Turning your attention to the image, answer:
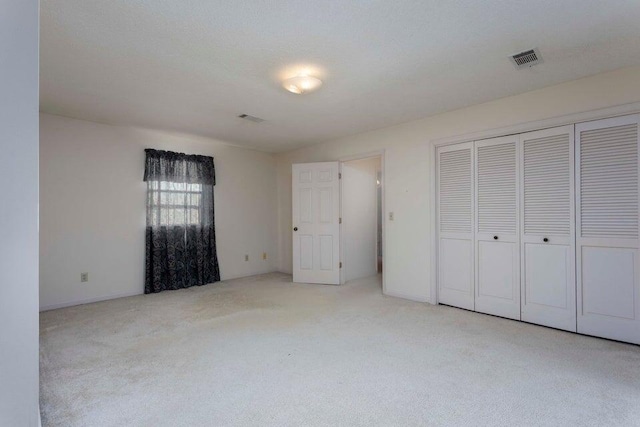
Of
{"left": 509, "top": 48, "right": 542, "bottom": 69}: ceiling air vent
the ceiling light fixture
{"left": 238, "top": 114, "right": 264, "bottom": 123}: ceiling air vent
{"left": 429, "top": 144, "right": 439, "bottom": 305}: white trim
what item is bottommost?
{"left": 429, "top": 144, "right": 439, "bottom": 305}: white trim

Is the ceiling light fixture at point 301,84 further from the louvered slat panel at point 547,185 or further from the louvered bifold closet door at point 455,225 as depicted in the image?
the louvered slat panel at point 547,185

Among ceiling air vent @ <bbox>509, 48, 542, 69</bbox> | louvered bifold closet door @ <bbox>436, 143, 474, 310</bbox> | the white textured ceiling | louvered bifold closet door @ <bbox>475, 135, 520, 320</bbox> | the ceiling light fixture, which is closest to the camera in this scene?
the white textured ceiling

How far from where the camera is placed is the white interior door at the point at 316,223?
5.11m

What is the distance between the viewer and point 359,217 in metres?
5.54

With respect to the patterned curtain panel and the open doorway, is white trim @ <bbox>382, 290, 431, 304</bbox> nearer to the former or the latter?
the open doorway

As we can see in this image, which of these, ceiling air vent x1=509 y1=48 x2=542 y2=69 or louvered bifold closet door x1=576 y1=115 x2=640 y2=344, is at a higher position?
ceiling air vent x1=509 y1=48 x2=542 y2=69

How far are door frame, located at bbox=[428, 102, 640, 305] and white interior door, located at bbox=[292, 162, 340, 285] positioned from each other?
62.0 inches

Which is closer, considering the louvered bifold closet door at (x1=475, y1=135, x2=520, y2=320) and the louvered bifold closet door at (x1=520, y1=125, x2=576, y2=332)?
the louvered bifold closet door at (x1=520, y1=125, x2=576, y2=332)

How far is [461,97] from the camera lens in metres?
3.36

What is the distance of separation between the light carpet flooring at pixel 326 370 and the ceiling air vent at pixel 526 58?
2.38 meters

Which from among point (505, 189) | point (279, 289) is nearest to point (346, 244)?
point (279, 289)

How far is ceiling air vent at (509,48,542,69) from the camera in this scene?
2.46 m

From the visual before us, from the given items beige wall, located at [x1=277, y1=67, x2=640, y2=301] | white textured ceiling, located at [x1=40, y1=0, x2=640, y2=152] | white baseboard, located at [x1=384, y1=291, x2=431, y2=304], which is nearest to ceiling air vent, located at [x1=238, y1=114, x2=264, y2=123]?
white textured ceiling, located at [x1=40, y1=0, x2=640, y2=152]

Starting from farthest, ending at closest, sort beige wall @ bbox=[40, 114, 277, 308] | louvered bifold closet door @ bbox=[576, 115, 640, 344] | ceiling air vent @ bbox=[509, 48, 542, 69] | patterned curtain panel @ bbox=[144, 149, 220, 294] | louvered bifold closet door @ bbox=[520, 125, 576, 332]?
patterned curtain panel @ bbox=[144, 149, 220, 294], beige wall @ bbox=[40, 114, 277, 308], louvered bifold closet door @ bbox=[520, 125, 576, 332], louvered bifold closet door @ bbox=[576, 115, 640, 344], ceiling air vent @ bbox=[509, 48, 542, 69]
